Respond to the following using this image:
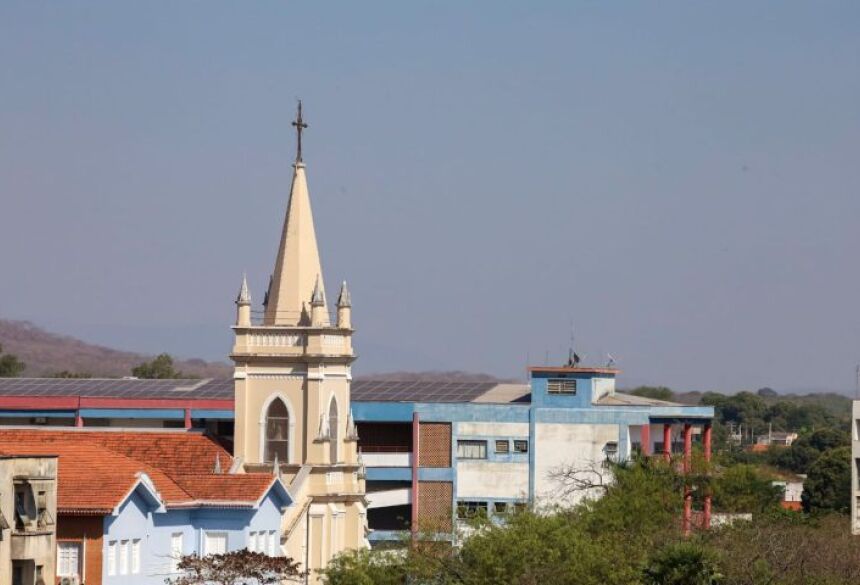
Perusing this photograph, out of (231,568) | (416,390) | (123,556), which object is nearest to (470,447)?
(416,390)

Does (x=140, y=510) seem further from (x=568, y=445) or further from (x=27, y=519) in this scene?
(x=568, y=445)

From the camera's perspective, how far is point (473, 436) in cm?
10988

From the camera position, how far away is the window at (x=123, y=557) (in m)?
67.5

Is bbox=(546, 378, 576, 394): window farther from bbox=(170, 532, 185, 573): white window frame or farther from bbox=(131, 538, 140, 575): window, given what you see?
bbox=(131, 538, 140, 575): window

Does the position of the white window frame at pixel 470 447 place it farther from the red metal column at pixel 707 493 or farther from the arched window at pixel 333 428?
the arched window at pixel 333 428

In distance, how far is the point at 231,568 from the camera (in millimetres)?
66062

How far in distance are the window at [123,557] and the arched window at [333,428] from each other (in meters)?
20.1

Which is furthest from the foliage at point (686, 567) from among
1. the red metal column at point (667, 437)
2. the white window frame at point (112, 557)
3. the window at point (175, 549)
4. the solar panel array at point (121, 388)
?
the red metal column at point (667, 437)

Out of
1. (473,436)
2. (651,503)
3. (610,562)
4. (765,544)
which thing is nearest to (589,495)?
(473,436)

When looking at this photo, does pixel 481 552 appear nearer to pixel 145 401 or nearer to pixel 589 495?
pixel 589 495

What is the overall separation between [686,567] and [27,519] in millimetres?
16253

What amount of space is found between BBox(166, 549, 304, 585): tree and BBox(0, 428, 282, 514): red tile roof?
8.99 feet

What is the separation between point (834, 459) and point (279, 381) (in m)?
81.6

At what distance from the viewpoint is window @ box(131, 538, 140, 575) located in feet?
224
